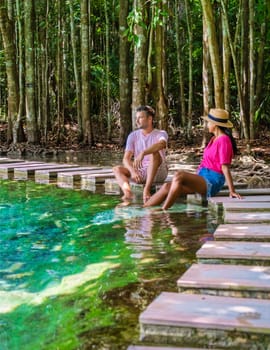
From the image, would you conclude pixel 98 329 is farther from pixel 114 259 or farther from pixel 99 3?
pixel 99 3

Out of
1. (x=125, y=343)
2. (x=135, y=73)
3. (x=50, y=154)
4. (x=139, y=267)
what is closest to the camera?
(x=125, y=343)

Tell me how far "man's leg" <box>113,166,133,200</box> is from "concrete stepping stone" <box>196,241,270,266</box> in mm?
3360

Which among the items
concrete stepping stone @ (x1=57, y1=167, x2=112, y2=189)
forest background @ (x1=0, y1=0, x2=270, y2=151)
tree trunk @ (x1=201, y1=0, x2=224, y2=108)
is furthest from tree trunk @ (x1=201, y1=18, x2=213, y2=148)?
concrete stepping stone @ (x1=57, y1=167, x2=112, y2=189)

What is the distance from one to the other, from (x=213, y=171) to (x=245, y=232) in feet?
5.95

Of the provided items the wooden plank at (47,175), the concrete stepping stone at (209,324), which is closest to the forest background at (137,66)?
the wooden plank at (47,175)

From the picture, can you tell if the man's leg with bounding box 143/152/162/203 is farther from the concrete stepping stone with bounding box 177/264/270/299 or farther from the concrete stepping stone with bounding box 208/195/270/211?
the concrete stepping stone with bounding box 177/264/270/299

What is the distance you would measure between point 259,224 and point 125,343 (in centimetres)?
250

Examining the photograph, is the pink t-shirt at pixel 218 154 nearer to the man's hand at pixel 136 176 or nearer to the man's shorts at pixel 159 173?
the man's shorts at pixel 159 173

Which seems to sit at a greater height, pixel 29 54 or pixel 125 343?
pixel 29 54

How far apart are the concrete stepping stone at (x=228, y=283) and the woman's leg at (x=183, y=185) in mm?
2653

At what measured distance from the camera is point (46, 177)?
986 centimetres

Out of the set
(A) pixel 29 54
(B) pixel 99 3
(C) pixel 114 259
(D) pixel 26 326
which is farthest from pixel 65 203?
(B) pixel 99 3

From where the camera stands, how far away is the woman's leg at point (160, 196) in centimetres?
660

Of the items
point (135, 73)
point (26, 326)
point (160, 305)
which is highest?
point (135, 73)
